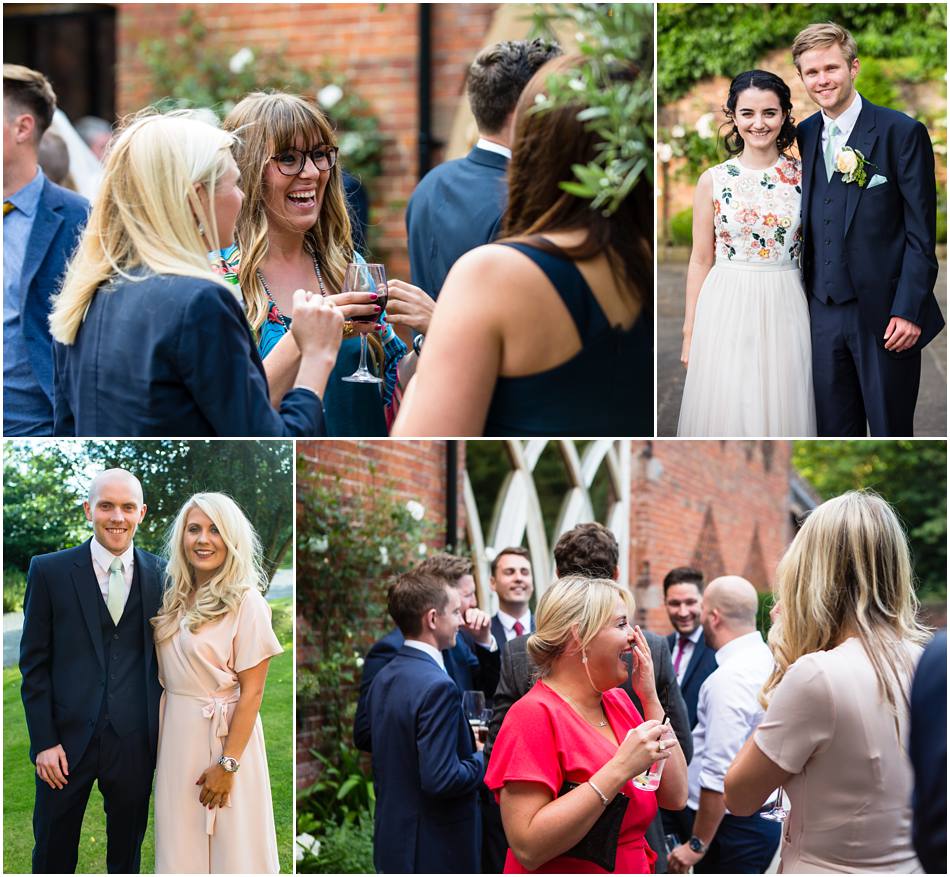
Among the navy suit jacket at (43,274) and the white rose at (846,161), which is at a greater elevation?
the white rose at (846,161)

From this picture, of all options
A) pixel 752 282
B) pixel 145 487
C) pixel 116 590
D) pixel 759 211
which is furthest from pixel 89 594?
pixel 759 211

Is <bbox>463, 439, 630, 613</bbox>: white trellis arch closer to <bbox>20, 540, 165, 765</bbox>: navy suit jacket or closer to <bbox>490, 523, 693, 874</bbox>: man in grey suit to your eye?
<bbox>490, 523, 693, 874</bbox>: man in grey suit

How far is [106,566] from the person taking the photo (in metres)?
3.54

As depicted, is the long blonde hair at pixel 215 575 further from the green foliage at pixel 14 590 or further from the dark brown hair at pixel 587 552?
the dark brown hair at pixel 587 552

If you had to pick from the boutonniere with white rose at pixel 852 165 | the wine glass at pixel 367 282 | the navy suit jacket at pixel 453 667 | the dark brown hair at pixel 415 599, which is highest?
the boutonniere with white rose at pixel 852 165

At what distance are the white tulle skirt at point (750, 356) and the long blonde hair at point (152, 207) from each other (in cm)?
141

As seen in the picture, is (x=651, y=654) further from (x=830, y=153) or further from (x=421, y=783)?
(x=830, y=153)

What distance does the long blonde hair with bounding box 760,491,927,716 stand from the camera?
8.75 ft

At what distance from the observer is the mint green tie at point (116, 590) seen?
11.5ft

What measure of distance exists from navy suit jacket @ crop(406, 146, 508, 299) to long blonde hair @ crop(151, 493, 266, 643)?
0.92m

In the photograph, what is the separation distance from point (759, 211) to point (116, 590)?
2192 mm

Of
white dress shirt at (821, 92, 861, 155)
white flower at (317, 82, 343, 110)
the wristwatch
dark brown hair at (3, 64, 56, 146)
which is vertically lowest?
the wristwatch

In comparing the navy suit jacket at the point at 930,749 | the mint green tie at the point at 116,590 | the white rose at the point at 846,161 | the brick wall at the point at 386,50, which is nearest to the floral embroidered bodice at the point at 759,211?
the white rose at the point at 846,161

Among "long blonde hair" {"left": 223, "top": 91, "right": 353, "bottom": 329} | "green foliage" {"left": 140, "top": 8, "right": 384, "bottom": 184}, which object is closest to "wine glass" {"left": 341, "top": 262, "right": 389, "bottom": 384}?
"long blonde hair" {"left": 223, "top": 91, "right": 353, "bottom": 329}
